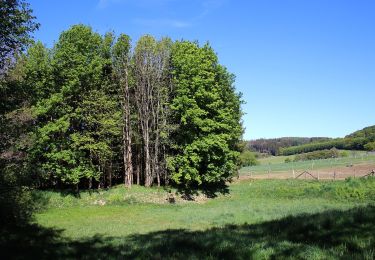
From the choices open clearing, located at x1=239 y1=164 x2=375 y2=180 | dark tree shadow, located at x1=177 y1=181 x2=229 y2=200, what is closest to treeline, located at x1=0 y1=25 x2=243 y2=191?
dark tree shadow, located at x1=177 y1=181 x2=229 y2=200

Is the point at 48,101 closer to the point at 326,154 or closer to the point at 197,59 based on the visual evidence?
the point at 197,59

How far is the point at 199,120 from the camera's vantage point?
40.2 m

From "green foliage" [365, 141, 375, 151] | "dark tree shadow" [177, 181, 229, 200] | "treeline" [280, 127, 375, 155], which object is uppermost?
"treeline" [280, 127, 375, 155]

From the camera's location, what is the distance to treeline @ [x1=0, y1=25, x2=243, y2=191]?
37875mm

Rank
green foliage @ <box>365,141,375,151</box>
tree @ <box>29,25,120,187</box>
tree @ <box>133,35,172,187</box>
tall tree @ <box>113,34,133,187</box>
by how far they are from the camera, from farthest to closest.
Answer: green foliage @ <box>365,141,375,151</box> < tree @ <box>133,35,172,187</box> < tall tree @ <box>113,34,133,187</box> < tree @ <box>29,25,120,187</box>

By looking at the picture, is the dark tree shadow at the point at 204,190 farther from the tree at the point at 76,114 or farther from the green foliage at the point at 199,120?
the tree at the point at 76,114

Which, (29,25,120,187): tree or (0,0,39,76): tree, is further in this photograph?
(29,25,120,187): tree

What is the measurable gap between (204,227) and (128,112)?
2543cm

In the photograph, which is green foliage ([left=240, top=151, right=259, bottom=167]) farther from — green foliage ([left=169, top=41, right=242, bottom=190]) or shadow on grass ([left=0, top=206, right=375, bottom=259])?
shadow on grass ([left=0, top=206, right=375, bottom=259])

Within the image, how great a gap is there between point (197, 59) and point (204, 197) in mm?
15490

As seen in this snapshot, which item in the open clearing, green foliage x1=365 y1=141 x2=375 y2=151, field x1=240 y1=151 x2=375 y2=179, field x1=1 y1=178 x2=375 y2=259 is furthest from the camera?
green foliage x1=365 y1=141 x2=375 y2=151

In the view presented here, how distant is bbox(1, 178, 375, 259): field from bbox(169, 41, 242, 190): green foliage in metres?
3.46

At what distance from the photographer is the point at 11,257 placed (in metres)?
12.9

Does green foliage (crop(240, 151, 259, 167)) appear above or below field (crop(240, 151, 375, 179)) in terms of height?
above
